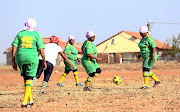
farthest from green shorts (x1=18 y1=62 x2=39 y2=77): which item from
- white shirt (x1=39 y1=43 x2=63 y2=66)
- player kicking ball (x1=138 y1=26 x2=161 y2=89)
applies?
player kicking ball (x1=138 y1=26 x2=161 y2=89)

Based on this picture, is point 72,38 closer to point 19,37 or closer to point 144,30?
point 144,30

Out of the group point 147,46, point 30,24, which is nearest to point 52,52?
point 30,24

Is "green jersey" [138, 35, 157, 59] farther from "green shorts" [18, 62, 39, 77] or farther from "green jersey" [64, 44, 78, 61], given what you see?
"green shorts" [18, 62, 39, 77]

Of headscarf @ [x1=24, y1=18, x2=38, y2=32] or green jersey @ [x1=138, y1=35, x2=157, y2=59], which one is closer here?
headscarf @ [x1=24, y1=18, x2=38, y2=32]

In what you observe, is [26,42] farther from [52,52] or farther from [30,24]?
[52,52]

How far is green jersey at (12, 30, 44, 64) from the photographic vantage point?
267 inches

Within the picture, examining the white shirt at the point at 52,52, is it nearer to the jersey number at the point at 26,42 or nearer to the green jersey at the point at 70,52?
the jersey number at the point at 26,42

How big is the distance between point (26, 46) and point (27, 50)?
8cm

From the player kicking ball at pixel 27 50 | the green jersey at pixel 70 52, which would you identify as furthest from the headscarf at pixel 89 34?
the player kicking ball at pixel 27 50

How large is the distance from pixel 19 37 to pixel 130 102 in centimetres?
256

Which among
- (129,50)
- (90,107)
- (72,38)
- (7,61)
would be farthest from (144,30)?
(7,61)

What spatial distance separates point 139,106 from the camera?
6.61 metres

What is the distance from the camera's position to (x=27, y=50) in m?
6.80

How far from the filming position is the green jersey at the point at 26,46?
6.79m
